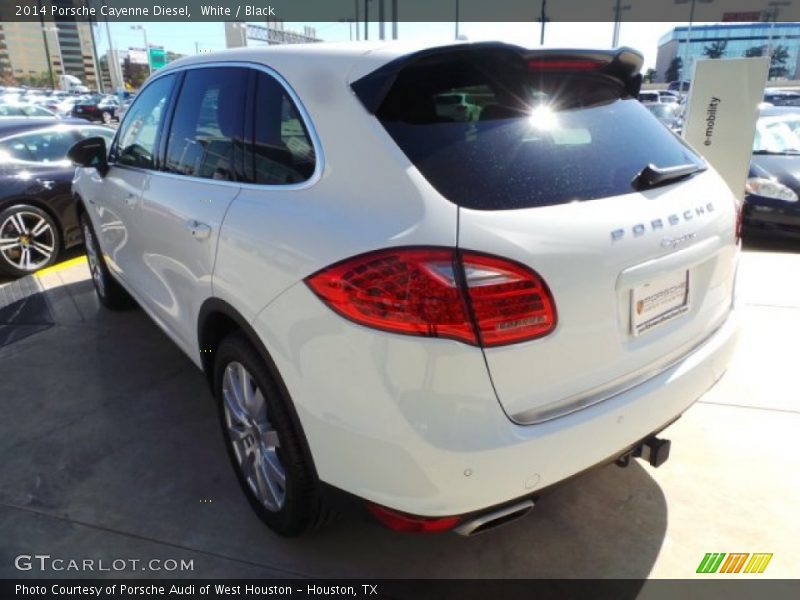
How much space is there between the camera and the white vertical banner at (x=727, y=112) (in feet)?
19.5

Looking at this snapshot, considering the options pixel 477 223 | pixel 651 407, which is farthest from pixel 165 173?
pixel 651 407

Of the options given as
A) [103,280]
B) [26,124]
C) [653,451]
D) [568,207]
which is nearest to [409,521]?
[653,451]

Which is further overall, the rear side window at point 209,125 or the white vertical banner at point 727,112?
the white vertical banner at point 727,112

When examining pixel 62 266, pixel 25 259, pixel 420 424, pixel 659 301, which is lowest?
pixel 62 266

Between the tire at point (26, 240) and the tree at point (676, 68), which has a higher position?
the tree at point (676, 68)

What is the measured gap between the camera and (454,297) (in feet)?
4.99

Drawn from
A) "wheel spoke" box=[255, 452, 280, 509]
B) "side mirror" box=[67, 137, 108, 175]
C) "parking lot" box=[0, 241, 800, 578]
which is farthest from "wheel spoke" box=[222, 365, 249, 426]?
"side mirror" box=[67, 137, 108, 175]

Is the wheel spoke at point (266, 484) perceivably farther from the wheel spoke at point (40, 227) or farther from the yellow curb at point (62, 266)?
the wheel spoke at point (40, 227)

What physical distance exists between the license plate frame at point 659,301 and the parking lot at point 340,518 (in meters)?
0.52

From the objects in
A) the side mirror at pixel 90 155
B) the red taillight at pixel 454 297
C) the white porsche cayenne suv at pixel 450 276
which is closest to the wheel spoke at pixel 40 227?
the side mirror at pixel 90 155

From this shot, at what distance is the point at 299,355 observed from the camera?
5.82 feet

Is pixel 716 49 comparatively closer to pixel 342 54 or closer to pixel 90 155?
pixel 90 155

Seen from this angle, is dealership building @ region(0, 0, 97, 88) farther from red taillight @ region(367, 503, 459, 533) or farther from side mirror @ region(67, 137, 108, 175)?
red taillight @ region(367, 503, 459, 533)

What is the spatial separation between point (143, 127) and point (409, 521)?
2828mm
